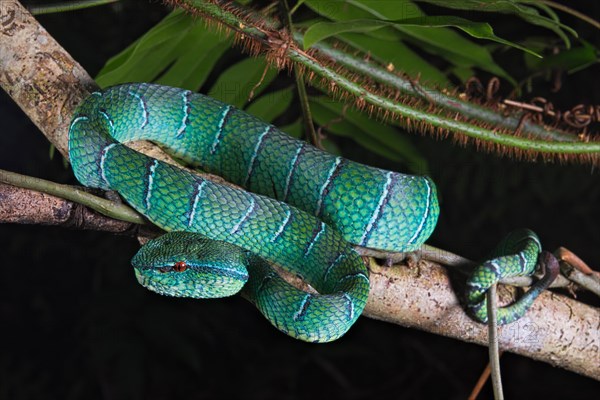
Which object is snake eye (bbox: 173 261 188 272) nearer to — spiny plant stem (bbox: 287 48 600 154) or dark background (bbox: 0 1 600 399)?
spiny plant stem (bbox: 287 48 600 154)

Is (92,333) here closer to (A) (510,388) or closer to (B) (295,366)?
(B) (295,366)

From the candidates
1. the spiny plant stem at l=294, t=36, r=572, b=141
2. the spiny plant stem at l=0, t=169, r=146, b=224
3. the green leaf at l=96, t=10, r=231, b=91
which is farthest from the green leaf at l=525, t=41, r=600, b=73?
the spiny plant stem at l=0, t=169, r=146, b=224

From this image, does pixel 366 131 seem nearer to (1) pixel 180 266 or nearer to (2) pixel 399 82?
(2) pixel 399 82

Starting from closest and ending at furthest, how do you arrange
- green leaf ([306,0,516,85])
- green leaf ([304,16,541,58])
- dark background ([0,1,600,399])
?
green leaf ([304,16,541,58])
green leaf ([306,0,516,85])
dark background ([0,1,600,399])

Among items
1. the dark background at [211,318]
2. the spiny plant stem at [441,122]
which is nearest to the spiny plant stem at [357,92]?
the spiny plant stem at [441,122]

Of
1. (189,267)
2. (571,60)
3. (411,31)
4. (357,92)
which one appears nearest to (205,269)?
(189,267)

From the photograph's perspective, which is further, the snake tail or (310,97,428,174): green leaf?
(310,97,428,174): green leaf

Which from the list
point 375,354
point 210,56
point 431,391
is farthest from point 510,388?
point 210,56
